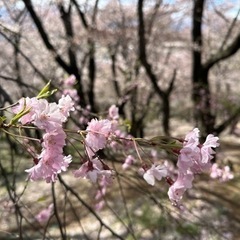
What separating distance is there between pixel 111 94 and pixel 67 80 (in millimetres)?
18051

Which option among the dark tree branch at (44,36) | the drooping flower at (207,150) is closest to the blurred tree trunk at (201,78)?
the dark tree branch at (44,36)

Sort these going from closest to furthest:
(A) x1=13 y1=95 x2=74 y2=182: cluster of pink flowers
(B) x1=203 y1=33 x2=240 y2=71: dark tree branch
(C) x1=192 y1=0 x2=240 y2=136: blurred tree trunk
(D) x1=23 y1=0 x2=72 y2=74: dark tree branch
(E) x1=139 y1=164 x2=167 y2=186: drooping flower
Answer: (A) x1=13 y1=95 x2=74 y2=182: cluster of pink flowers
(E) x1=139 y1=164 x2=167 y2=186: drooping flower
(B) x1=203 y1=33 x2=240 y2=71: dark tree branch
(D) x1=23 y1=0 x2=72 y2=74: dark tree branch
(C) x1=192 y1=0 x2=240 y2=136: blurred tree trunk

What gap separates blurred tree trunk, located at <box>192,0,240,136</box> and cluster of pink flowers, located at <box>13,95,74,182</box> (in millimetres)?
6530

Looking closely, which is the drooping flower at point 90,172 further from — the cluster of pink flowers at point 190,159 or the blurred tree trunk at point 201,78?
the blurred tree trunk at point 201,78

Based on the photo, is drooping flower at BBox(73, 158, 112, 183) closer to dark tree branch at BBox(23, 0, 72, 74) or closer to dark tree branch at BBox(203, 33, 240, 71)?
dark tree branch at BBox(203, 33, 240, 71)

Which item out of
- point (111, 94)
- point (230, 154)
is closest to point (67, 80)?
point (230, 154)

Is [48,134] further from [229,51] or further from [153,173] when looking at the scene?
[229,51]

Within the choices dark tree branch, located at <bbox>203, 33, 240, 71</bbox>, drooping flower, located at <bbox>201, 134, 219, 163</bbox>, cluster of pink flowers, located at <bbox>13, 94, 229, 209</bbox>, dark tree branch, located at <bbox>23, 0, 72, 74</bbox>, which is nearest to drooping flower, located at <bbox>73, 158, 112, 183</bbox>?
cluster of pink flowers, located at <bbox>13, 94, 229, 209</bbox>

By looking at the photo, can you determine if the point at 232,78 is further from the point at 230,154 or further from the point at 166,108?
the point at 166,108

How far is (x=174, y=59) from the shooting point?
65.0 ft

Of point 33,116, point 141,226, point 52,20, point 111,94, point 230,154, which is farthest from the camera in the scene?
point 111,94

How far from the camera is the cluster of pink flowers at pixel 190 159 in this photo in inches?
43.8

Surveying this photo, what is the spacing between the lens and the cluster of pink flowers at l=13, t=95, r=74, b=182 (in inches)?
42.5

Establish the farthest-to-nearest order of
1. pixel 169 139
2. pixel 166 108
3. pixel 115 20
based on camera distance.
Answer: pixel 115 20
pixel 166 108
pixel 169 139
